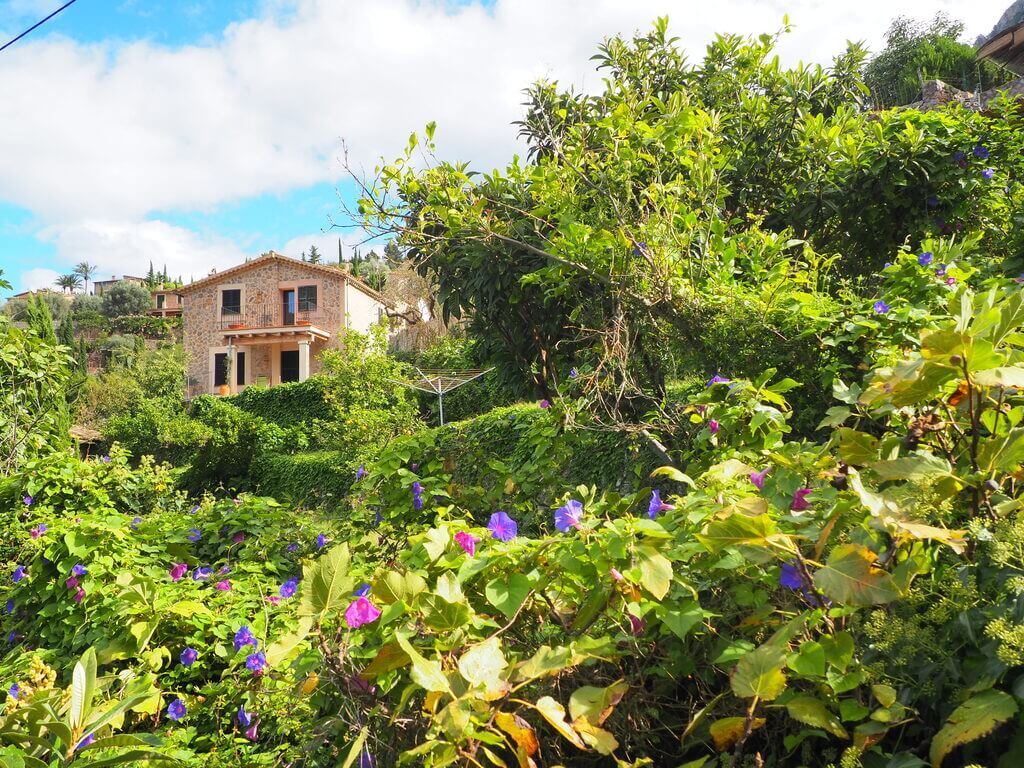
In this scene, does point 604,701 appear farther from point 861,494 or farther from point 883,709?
point 861,494

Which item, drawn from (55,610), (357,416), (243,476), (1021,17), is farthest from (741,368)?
(1021,17)

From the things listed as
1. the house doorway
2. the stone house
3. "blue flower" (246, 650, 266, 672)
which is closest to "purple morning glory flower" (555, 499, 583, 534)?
"blue flower" (246, 650, 266, 672)

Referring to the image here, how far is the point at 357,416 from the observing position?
13336mm

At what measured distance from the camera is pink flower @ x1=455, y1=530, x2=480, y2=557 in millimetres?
1429

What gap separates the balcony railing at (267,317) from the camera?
2975 cm

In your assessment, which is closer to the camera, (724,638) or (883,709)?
(883,709)

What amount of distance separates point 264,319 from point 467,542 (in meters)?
30.5

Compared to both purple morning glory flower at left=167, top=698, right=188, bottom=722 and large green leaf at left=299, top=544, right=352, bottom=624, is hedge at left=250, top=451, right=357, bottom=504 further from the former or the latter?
large green leaf at left=299, top=544, right=352, bottom=624

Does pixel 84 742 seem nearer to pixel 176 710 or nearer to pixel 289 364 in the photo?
pixel 176 710

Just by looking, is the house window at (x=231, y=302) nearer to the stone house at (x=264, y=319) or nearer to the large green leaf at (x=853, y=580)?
the stone house at (x=264, y=319)

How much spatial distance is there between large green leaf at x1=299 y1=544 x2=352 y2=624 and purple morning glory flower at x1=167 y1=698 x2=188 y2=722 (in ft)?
5.14

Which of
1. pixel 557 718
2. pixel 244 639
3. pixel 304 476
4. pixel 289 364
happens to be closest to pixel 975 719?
pixel 557 718

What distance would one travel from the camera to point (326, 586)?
50.5 inches

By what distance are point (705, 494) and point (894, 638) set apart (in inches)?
18.0
